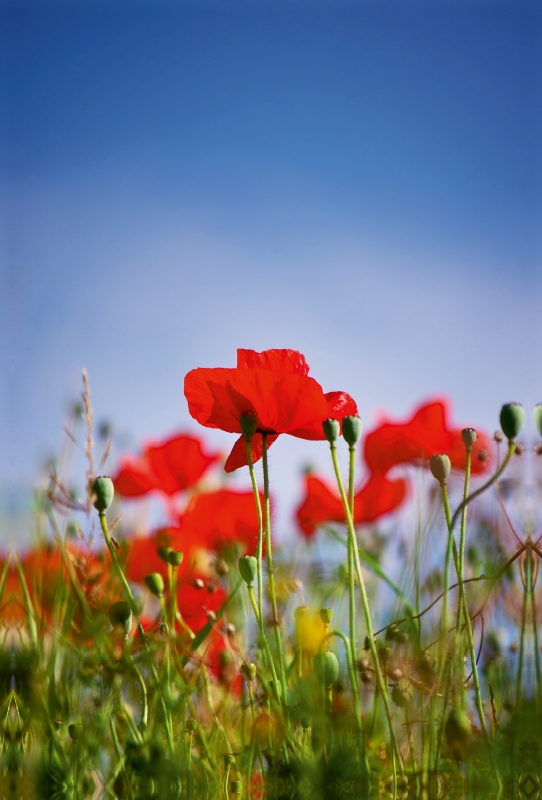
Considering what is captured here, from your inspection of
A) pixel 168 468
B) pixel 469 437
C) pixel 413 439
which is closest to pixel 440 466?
pixel 469 437

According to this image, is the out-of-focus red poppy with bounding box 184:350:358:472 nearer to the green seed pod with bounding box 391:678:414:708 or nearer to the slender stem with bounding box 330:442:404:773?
the slender stem with bounding box 330:442:404:773

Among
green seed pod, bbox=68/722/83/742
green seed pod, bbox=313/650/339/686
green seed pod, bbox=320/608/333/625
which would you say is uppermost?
green seed pod, bbox=320/608/333/625

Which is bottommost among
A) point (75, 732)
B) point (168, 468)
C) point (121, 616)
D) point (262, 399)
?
point (75, 732)

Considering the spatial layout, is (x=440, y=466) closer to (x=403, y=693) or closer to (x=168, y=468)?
(x=403, y=693)

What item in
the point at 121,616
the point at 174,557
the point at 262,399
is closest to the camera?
the point at 121,616

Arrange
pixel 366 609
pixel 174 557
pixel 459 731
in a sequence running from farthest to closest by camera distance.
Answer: pixel 174 557
pixel 366 609
pixel 459 731

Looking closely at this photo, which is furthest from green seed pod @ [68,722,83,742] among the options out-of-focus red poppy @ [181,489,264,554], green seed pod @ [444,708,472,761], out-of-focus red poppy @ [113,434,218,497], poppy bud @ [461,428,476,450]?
out-of-focus red poppy @ [113,434,218,497]

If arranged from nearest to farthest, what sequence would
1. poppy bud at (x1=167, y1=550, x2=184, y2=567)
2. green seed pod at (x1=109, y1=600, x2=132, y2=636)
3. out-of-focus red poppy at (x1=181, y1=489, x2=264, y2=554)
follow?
1. green seed pod at (x1=109, y1=600, x2=132, y2=636)
2. poppy bud at (x1=167, y1=550, x2=184, y2=567)
3. out-of-focus red poppy at (x1=181, y1=489, x2=264, y2=554)
